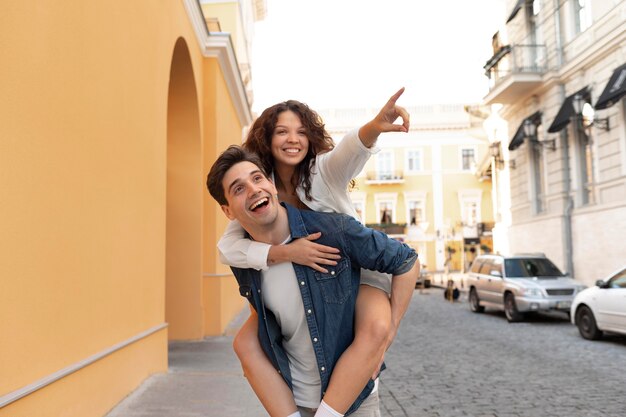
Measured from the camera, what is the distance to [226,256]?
2.31 m

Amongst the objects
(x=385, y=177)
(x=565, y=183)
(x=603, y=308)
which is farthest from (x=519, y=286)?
(x=385, y=177)

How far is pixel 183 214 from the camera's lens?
11.8 meters

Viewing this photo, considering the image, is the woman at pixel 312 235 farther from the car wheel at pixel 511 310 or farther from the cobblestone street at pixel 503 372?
the car wheel at pixel 511 310

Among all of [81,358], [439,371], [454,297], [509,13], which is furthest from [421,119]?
[81,358]

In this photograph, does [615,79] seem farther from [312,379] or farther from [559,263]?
[312,379]

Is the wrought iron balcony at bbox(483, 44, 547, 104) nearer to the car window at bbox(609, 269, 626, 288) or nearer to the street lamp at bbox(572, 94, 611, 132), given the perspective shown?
the street lamp at bbox(572, 94, 611, 132)

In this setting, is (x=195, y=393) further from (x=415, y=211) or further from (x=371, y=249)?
(x=415, y=211)

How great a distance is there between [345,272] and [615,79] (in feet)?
55.7

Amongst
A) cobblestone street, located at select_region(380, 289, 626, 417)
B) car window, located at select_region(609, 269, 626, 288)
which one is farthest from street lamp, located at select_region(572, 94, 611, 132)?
car window, located at select_region(609, 269, 626, 288)

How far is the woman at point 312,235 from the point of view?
219 centimetres

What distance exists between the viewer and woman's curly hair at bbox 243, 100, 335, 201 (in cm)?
263

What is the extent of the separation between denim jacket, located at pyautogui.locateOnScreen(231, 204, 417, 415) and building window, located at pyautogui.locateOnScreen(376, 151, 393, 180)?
49414 millimetres

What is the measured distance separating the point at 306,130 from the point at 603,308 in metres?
10.8

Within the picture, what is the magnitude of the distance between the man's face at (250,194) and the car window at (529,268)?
15.5 metres
